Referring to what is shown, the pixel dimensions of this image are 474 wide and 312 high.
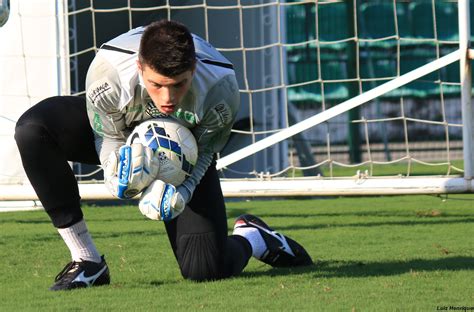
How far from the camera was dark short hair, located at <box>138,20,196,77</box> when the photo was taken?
3.74 m

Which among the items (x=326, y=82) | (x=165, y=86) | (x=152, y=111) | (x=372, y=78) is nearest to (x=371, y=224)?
(x=326, y=82)

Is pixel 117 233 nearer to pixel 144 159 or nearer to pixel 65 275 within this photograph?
pixel 65 275

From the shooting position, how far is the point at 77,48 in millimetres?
9711

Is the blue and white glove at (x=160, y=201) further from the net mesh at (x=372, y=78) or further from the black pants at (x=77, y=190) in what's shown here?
the net mesh at (x=372, y=78)

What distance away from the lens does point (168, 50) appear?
3.75 metres

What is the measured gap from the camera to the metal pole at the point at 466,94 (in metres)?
6.62

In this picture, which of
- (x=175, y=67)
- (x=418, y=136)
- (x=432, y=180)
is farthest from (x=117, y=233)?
(x=418, y=136)

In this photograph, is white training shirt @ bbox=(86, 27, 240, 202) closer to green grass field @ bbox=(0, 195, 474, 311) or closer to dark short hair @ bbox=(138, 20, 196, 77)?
dark short hair @ bbox=(138, 20, 196, 77)

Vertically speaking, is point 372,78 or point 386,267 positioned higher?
point 372,78

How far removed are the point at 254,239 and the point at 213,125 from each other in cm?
86

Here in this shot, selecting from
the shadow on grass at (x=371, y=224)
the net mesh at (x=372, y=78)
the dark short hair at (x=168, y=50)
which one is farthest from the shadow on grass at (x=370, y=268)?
the net mesh at (x=372, y=78)

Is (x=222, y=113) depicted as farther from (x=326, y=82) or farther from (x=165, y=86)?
(x=326, y=82)

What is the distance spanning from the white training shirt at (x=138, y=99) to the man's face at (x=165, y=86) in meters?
0.24

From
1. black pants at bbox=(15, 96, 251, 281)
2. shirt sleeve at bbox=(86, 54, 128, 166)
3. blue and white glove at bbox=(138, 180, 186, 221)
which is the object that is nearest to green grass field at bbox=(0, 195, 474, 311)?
Answer: black pants at bbox=(15, 96, 251, 281)
